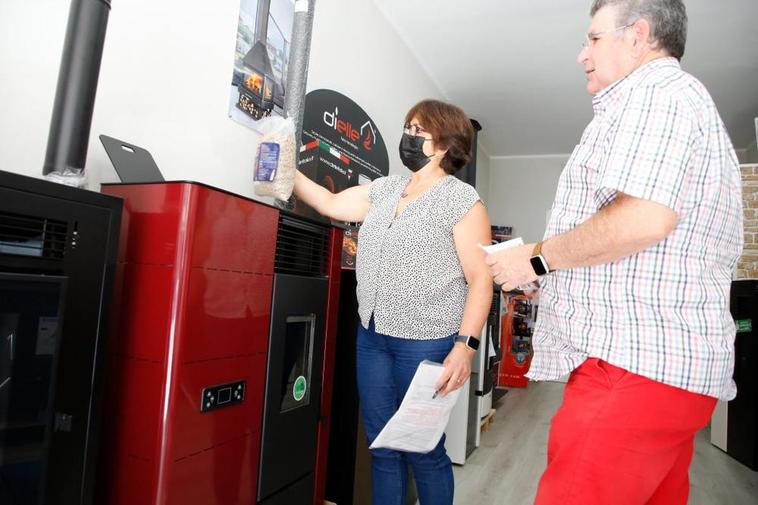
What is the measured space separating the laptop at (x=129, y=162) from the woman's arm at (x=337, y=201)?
1.73ft

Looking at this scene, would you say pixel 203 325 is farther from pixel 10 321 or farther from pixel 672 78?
pixel 672 78

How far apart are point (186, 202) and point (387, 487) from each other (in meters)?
0.99

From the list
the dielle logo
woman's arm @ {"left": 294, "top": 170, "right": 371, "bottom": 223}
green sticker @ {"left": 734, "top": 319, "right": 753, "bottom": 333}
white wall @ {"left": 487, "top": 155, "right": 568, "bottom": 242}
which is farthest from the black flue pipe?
white wall @ {"left": 487, "top": 155, "right": 568, "bottom": 242}

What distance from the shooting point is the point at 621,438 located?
2.71ft

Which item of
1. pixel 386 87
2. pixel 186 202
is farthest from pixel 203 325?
pixel 386 87

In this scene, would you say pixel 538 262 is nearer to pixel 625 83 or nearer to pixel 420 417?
pixel 625 83

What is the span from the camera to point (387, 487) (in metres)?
1.49

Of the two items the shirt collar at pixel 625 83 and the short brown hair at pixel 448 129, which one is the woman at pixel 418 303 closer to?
Answer: the short brown hair at pixel 448 129

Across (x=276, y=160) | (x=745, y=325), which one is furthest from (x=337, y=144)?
(x=745, y=325)

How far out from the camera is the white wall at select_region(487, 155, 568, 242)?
624cm

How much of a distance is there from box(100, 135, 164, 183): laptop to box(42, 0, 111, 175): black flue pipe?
144 mm

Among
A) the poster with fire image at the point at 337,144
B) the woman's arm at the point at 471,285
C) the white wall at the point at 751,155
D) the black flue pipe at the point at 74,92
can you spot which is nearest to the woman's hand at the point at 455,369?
the woman's arm at the point at 471,285

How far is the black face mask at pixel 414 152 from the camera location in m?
1.60

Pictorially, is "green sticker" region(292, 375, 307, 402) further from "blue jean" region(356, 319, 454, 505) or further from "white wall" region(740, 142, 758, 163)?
"white wall" region(740, 142, 758, 163)
